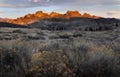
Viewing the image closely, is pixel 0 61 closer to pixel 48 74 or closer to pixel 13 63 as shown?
pixel 13 63

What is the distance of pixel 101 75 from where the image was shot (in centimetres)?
1188

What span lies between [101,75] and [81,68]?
0.78m

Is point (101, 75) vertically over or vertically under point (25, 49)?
under

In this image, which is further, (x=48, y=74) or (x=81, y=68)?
(x=81, y=68)

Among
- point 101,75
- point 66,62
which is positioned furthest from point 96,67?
point 66,62

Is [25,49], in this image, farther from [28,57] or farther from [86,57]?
[86,57]

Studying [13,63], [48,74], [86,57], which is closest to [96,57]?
[86,57]

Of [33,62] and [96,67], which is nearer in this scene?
[33,62]

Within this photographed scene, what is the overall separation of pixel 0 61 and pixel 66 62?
2.22 meters

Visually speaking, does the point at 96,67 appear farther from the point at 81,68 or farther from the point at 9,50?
the point at 9,50

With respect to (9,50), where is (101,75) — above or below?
below

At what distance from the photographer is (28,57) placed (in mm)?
11812

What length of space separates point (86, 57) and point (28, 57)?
2.05 metres

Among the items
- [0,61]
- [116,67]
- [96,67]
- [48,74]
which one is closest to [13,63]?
[0,61]
